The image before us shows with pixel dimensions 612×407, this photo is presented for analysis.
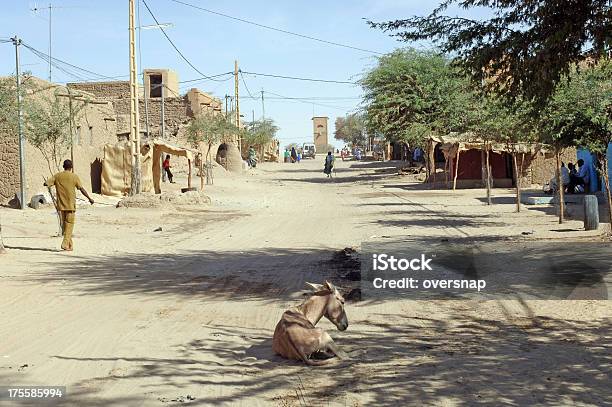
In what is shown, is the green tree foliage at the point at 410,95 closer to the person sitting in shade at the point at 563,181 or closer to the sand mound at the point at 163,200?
the person sitting in shade at the point at 563,181

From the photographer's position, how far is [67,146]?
1705 cm

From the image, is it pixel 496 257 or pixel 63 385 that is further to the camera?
pixel 496 257

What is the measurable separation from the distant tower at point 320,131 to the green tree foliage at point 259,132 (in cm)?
5570

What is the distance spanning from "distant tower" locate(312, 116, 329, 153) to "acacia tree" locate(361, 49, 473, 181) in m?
93.2

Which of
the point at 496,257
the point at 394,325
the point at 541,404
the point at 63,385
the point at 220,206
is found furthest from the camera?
the point at 220,206

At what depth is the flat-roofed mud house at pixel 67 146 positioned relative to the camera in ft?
71.9

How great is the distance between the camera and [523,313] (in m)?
8.19

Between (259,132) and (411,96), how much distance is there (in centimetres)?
3460

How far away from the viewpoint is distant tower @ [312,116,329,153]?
134375mm

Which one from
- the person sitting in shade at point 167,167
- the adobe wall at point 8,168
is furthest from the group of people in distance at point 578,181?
the person sitting in shade at point 167,167

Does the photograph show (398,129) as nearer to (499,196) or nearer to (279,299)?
(499,196)

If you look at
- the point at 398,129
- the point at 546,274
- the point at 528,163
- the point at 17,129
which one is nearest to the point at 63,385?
the point at 546,274

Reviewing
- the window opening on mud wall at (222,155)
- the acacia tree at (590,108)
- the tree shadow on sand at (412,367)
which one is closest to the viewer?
→ the tree shadow on sand at (412,367)

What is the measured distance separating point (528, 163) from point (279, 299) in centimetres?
2442
